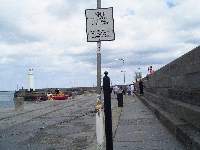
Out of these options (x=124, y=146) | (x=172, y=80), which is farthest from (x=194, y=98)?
(x=172, y=80)

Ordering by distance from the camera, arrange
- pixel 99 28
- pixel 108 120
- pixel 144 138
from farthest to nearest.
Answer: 1. pixel 144 138
2. pixel 99 28
3. pixel 108 120

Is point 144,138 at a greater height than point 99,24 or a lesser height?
lesser

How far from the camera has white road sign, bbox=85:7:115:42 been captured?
992 cm

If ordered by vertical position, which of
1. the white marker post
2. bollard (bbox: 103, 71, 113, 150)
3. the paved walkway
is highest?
the white marker post

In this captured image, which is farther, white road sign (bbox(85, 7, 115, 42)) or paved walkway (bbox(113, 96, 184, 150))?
paved walkway (bbox(113, 96, 184, 150))

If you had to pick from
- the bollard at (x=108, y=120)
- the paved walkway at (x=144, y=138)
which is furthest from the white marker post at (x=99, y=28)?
the paved walkway at (x=144, y=138)

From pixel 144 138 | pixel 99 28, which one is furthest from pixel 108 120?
pixel 144 138

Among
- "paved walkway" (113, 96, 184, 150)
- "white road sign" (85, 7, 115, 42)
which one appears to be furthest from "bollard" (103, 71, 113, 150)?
"paved walkway" (113, 96, 184, 150)

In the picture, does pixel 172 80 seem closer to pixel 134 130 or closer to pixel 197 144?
pixel 134 130

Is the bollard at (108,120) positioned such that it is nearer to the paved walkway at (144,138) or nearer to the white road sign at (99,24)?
the white road sign at (99,24)

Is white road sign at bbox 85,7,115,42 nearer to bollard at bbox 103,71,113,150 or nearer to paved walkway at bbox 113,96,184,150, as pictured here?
bollard at bbox 103,71,113,150

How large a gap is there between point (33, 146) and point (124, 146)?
3.00 meters

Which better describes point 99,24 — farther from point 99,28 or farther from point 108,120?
point 108,120

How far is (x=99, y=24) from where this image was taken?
997 centimetres
